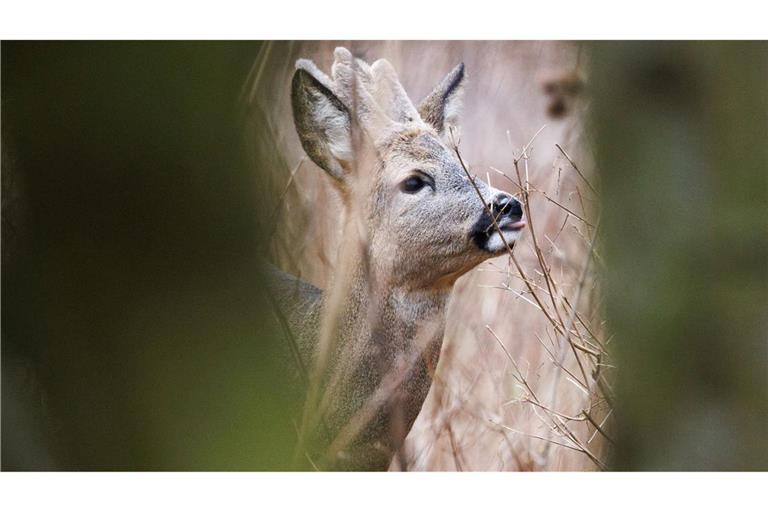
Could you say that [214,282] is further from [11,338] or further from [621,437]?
[621,437]

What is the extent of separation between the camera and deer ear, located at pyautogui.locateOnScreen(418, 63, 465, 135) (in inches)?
98.3

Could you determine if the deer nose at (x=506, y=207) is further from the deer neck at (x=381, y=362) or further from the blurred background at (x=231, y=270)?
the deer neck at (x=381, y=362)

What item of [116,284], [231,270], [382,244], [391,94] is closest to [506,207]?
[382,244]

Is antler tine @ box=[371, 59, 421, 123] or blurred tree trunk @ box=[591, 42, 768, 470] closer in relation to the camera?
blurred tree trunk @ box=[591, 42, 768, 470]

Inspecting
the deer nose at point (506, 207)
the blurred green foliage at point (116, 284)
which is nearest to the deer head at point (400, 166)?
the deer nose at point (506, 207)

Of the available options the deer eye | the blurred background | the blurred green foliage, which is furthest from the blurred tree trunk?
the blurred green foliage

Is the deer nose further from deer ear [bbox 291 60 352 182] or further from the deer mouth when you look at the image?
deer ear [bbox 291 60 352 182]

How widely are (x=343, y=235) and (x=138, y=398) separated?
0.81m

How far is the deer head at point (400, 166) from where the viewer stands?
8.01ft

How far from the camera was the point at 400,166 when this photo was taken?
2469mm

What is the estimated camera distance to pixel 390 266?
2.46m

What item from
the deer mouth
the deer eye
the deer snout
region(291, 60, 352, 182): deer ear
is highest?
region(291, 60, 352, 182): deer ear

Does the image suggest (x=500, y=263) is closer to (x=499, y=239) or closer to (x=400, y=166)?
(x=499, y=239)

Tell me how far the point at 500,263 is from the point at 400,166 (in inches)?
16.7
